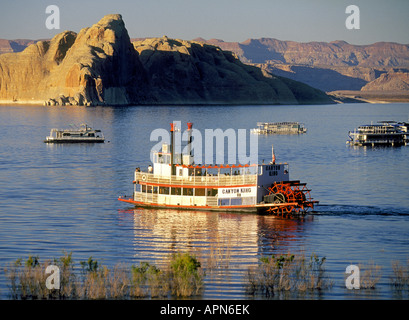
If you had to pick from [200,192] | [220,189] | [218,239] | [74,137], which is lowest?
[218,239]

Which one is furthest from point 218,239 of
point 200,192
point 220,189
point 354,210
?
point 354,210

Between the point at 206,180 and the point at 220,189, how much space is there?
1.36m

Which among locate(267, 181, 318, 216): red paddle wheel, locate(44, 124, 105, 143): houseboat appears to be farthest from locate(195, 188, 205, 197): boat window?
locate(44, 124, 105, 143): houseboat

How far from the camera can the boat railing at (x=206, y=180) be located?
57.3 m

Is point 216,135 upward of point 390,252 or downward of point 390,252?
upward

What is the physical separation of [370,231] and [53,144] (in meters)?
98.2

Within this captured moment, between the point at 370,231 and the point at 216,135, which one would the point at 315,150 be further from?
the point at 370,231

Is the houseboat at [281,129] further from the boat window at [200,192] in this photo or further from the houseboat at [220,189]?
the boat window at [200,192]

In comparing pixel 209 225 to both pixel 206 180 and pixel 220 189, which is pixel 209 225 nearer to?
pixel 220 189

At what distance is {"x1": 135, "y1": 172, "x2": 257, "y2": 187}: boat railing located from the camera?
57.3m

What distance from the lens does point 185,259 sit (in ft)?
109

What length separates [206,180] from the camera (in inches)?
2303
